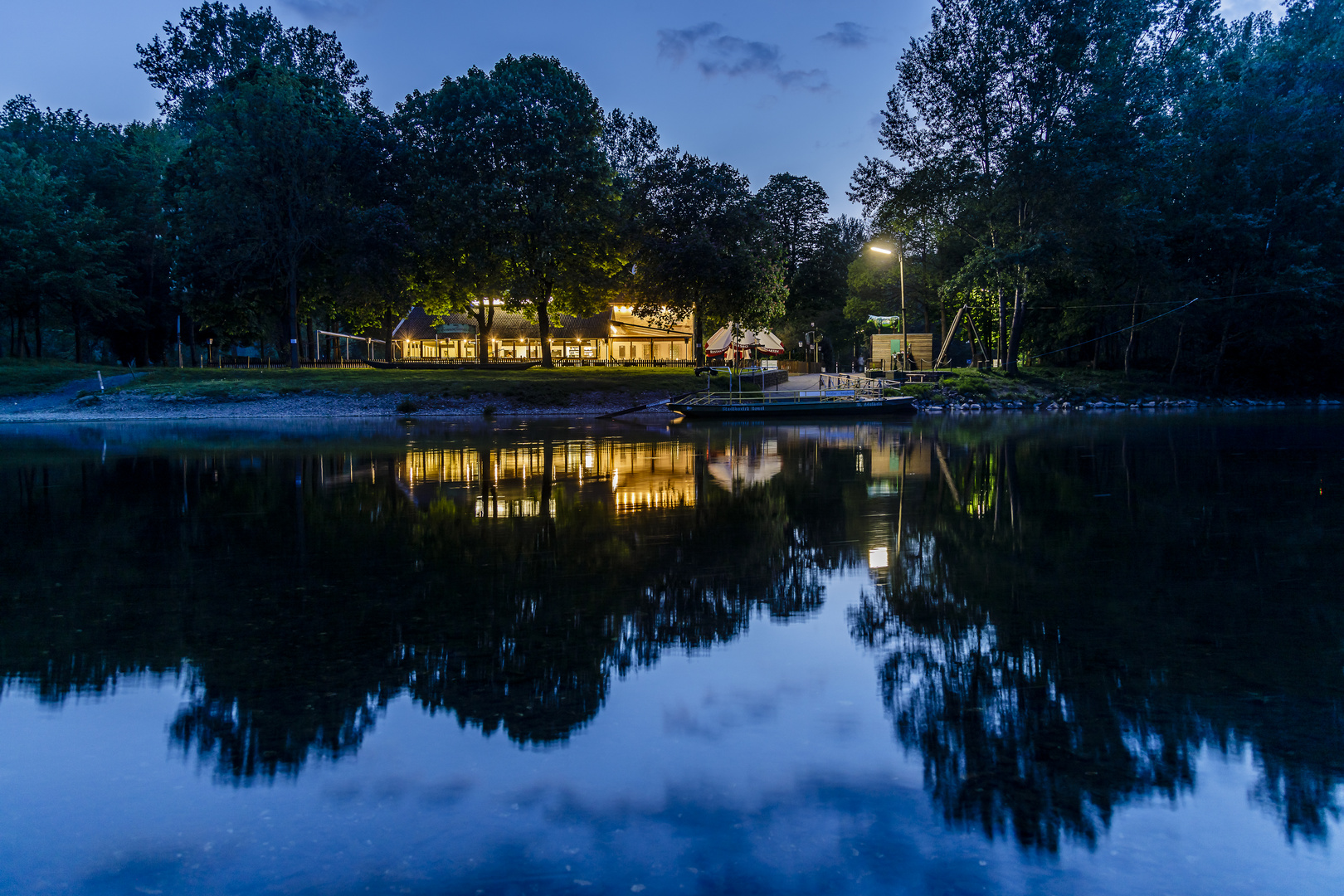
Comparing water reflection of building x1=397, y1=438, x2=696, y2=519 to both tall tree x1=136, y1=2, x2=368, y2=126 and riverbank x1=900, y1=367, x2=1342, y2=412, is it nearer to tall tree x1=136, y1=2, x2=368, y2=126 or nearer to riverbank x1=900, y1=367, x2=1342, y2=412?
riverbank x1=900, y1=367, x2=1342, y2=412

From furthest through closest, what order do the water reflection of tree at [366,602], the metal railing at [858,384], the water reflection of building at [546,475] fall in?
the metal railing at [858,384]
the water reflection of building at [546,475]
the water reflection of tree at [366,602]

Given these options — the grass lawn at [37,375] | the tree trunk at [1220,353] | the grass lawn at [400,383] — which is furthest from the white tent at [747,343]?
the grass lawn at [37,375]

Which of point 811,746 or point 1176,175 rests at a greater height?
point 1176,175

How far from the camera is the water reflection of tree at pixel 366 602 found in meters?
6.14

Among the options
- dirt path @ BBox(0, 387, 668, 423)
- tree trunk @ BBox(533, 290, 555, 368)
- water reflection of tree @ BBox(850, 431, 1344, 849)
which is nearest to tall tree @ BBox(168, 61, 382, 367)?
dirt path @ BBox(0, 387, 668, 423)

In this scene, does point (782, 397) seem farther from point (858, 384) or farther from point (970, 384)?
point (970, 384)

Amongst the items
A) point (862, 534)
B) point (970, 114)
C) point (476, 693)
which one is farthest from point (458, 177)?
point (476, 693)

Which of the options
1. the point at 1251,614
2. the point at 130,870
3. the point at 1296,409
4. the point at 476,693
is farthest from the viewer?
the point at 1296,409

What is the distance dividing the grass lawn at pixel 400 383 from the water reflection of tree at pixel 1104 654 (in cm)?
3607

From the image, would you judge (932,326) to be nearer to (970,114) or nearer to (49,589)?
(970,114)

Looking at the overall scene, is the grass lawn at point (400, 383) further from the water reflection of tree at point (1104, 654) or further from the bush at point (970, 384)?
the water reflection of tree at point (1104, 654)

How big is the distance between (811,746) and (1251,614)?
507cm

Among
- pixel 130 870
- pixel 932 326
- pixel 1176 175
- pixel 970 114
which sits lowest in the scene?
pixel 130 870

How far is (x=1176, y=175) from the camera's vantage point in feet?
167
